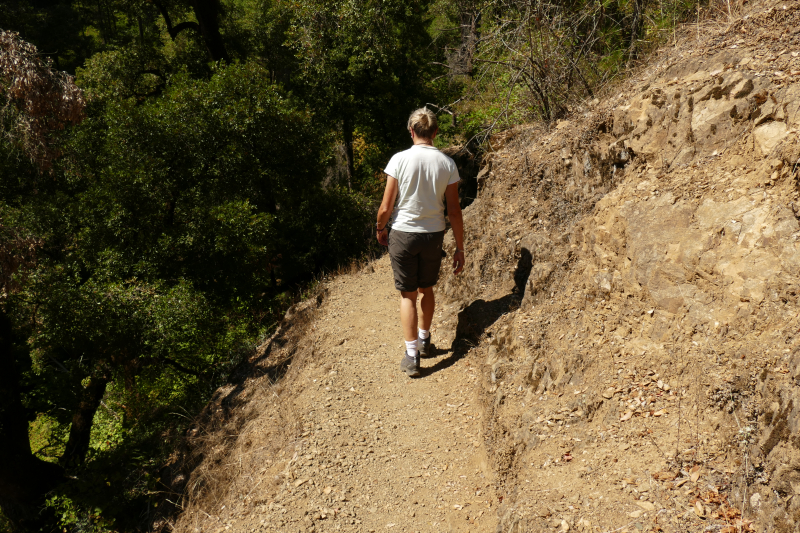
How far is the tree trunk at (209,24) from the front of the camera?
12352mm

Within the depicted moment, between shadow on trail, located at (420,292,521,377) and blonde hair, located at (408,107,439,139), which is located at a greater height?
blonde hair, located at (408,107,439,139)

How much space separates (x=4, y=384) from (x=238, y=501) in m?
5.92

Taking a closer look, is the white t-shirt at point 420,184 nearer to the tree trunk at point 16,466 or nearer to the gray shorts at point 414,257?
the gray shorts at point 414,257

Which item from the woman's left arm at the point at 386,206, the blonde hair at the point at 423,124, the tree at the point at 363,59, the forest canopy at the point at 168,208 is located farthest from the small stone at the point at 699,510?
the tree at the point at 363,59

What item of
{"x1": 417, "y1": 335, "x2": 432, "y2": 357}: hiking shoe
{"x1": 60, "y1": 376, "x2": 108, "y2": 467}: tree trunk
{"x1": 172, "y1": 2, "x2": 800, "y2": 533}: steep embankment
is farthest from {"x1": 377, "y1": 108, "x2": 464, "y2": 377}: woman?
{"x1": 60, "y1": 376, "x2": 108, "y2": 467}: tree trunk

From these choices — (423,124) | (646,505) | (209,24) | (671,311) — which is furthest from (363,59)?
(646,505)

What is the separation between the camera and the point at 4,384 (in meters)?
7.59

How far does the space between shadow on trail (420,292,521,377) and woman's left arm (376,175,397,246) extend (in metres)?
1.22

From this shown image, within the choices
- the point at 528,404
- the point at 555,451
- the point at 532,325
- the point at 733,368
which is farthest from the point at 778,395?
the point at 532,325

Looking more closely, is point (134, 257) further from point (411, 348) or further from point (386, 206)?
point (386, 206)

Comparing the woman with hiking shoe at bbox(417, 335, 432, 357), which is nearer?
the woman

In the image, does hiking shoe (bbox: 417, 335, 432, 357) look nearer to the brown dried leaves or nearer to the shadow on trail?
the shadow on trail

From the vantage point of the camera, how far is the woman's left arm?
386 centimetres

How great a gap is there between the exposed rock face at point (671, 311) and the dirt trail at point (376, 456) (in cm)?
29
